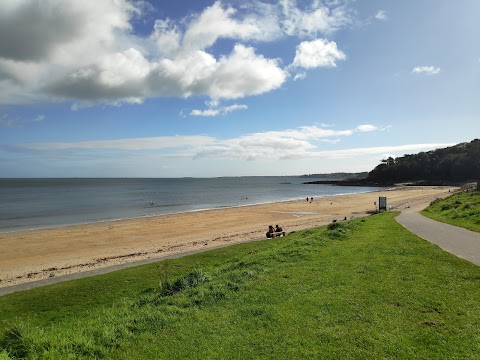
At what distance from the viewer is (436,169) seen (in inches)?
5153

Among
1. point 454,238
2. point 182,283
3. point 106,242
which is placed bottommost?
point 106,242

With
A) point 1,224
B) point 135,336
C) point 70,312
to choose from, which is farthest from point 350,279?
point 1,224

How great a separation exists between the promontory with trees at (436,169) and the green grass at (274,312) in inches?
4854

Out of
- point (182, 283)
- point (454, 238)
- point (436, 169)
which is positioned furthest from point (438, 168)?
point (182, 283)

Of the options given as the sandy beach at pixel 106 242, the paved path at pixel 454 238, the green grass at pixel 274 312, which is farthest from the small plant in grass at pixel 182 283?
the sandy beach at pixel 106 242

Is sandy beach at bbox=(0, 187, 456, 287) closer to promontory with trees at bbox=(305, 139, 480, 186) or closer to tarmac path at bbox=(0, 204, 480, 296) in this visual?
tarmac path at bbox=(0, 204, 480, 296)

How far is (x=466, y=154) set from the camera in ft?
417

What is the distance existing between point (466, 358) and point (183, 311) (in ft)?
17.1

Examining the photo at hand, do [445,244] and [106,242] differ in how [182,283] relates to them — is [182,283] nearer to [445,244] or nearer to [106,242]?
[445,244]

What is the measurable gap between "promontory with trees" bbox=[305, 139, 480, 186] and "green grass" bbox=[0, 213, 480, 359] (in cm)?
12330

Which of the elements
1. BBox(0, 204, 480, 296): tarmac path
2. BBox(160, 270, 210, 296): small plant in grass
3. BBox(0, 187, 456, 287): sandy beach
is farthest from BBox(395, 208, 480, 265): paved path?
BBox(0, 187, 456, 287): sandy beach

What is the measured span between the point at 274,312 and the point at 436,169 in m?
148

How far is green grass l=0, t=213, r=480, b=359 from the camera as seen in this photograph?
541cm

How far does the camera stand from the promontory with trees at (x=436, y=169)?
119062mm
